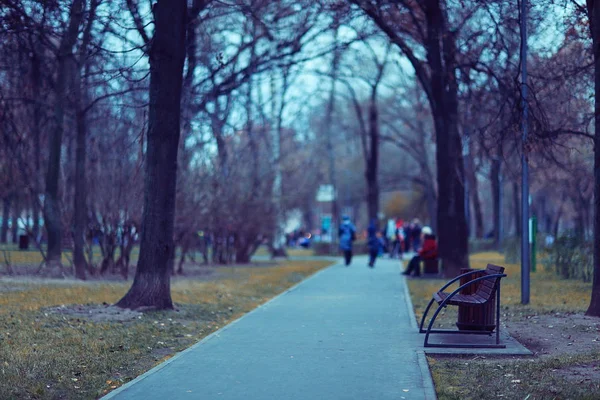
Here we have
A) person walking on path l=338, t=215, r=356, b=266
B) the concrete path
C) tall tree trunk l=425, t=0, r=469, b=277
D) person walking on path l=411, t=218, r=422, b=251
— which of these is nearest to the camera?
the concrete path

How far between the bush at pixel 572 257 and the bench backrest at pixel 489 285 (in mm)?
12072

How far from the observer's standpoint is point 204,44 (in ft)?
67.7

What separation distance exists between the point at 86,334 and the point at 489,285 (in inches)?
208

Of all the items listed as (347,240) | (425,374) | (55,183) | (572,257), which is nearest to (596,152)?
(425,374)

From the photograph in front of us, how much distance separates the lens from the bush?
23.7m

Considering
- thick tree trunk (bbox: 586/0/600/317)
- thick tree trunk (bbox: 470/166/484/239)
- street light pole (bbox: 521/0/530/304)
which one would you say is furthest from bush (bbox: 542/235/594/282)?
thick tree trunk (bbox: 470/166/484/239)

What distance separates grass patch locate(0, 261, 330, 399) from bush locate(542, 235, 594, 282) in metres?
8.35

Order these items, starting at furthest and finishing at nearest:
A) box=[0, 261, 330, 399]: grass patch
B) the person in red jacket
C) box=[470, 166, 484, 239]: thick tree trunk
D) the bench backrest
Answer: box=[470, 166, 484, 239]: thick tree trunk
the person in red jacket
the bench backrest
box=[0, 261, 330, 399]: grass patch

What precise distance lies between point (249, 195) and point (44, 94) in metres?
13.8

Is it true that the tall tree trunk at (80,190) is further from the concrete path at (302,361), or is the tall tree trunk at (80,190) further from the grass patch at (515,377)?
the grass patch at (515,377)

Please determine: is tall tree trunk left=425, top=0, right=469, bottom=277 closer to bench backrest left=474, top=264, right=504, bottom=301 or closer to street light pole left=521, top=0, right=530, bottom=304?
street light pole left=521, top=0, right=530, bottom=304

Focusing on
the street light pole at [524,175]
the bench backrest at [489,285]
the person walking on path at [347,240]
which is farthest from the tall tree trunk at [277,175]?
the bench backrest at [489,285]

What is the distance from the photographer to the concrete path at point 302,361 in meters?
8.16

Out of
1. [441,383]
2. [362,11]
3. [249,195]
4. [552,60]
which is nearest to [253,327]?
[441,383]
